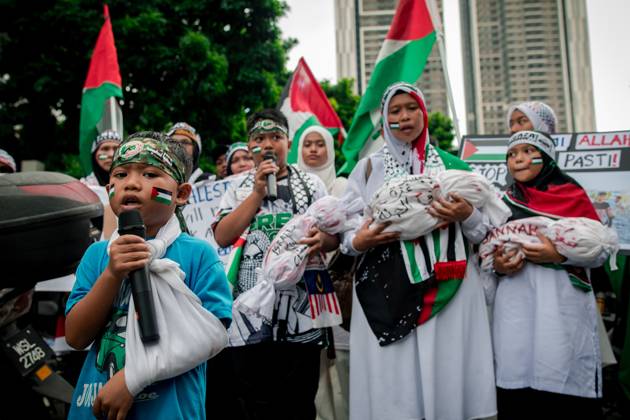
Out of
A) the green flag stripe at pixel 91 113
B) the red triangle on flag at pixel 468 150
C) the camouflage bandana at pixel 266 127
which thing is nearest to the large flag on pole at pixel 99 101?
the green flag stripe at pixel 91 113

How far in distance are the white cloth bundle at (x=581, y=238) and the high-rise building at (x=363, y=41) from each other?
4195 cm

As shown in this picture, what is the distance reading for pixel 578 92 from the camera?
18.2 metres

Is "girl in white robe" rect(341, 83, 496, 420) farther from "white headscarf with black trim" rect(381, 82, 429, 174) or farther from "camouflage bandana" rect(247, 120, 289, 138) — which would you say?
"camouflage bandana" rect(247, 120, 289, 138)

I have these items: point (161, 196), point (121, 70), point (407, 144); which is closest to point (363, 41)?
point (121, 70)

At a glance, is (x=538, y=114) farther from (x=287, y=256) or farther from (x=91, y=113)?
(x=91, y=113)

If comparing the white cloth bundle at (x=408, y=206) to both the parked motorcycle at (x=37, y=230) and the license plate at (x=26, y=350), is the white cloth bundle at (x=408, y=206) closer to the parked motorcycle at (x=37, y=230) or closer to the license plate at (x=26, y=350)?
the parked motorcycle at (x=37, y=230)

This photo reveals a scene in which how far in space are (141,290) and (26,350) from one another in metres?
1.80

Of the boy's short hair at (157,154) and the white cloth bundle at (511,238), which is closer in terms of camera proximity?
the boy's short hair at (157,154)

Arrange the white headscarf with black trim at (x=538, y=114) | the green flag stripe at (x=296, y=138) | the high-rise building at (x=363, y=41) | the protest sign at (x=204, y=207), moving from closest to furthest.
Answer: the white headscarf with black trim at (x=538, y=114), the protest sign at (x=204, y=207), the green flag stripe at (x=296, y=138), the high-rise building at (x=363, y=41)

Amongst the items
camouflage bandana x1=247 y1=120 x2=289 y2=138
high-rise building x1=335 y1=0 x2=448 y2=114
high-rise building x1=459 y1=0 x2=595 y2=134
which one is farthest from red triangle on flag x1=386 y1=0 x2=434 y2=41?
high-rise building x1=335 y1=0 x2=448 y2=114

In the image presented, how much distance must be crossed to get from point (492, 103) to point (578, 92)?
2909 cm

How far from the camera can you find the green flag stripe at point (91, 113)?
6.41 meters

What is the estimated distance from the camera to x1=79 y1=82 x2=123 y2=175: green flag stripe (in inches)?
253

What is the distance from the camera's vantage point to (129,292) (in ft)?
6.16
